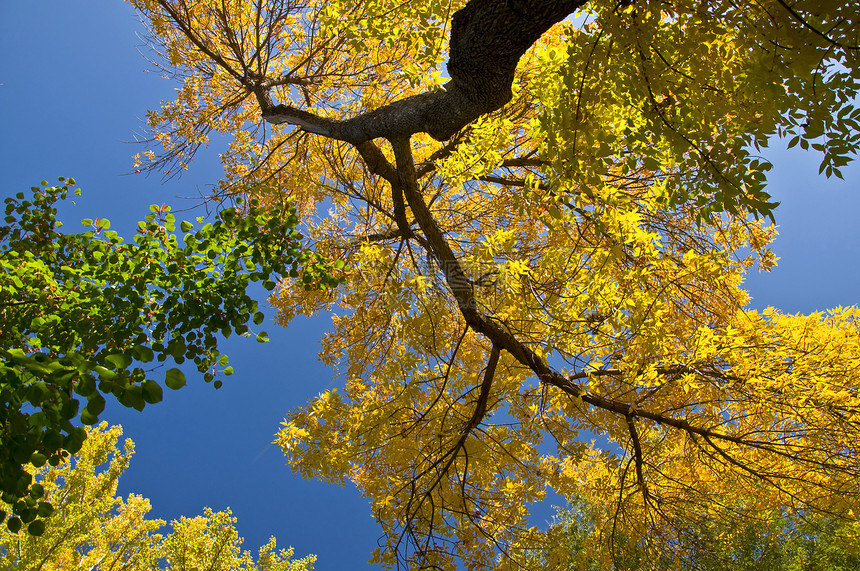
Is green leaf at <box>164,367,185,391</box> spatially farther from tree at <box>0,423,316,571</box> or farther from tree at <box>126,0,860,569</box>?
tree at <box>0,423,316,571</box>

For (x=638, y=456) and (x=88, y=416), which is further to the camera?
(x=638, y=456)

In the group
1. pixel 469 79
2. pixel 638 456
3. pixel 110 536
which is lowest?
pixel 110 536

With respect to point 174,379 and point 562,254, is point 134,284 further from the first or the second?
point 562,254

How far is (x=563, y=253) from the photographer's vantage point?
9.84 ft

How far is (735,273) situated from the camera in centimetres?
470

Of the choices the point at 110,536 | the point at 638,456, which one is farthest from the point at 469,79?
the point at 110,536

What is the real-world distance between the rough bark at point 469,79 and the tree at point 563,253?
0.7 inches

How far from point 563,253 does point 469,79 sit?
1.29 m

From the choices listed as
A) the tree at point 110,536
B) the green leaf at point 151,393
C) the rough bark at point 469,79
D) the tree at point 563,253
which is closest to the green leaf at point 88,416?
the green leaf at point 151,393

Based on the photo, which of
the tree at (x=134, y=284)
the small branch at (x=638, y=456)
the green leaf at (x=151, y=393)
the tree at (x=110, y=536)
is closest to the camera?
the green leaf at (x=151, y=393)

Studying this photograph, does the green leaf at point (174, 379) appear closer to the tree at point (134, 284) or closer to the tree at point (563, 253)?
the tree at point (134, 284)

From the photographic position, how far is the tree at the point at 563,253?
6.08 ft

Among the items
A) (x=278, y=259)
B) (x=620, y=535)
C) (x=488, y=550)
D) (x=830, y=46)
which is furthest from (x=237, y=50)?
(x=620, y=535)

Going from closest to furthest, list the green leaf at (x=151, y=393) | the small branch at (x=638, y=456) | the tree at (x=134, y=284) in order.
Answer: the green leaf at (x=151, y=393) → the tree at (x=134, y=284) → the small branch at (x=638, y=456)
